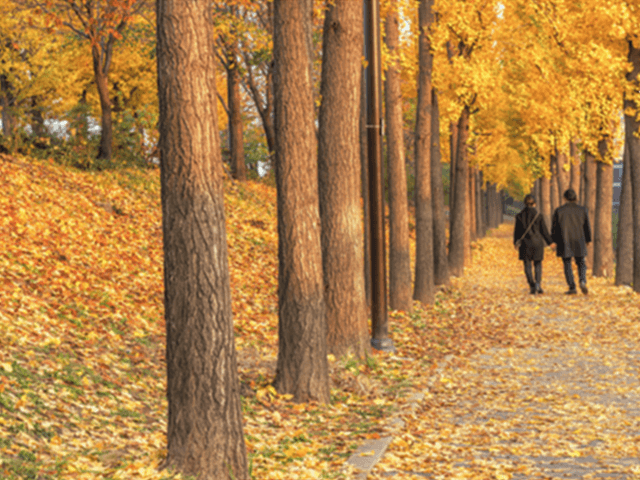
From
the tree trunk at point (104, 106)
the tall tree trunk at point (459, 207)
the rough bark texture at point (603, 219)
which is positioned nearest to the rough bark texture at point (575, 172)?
the tall tree trunk at point (459, 207)

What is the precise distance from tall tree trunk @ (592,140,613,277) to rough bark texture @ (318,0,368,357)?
1214 centimetres

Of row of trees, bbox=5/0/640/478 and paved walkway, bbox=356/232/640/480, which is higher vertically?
row of trees, bbox=5/0/640/478

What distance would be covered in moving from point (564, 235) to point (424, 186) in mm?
3311

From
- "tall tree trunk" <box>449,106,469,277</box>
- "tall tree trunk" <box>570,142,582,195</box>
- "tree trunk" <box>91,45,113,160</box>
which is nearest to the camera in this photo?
"tree trunk" <box>91,45,113,160</box>

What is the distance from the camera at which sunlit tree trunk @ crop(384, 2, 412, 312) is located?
13.5 metres

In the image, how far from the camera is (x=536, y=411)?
24.1 ft

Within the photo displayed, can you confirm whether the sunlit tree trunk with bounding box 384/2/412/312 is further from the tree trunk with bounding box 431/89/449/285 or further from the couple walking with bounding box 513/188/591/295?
the tree trunk with bounding box 431/89/449/285

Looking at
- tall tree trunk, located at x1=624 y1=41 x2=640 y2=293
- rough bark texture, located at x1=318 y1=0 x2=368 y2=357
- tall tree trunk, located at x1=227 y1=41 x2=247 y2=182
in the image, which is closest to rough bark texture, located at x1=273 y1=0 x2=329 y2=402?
rough bark texture, located at x1=318 y1=0 x2=368 y2=357

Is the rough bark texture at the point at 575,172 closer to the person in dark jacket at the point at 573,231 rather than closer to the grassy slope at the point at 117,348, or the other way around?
the person in dark jacket at the point at 573,231

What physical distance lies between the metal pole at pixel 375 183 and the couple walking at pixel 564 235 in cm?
678

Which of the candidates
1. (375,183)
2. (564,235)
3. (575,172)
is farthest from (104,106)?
(575,172)

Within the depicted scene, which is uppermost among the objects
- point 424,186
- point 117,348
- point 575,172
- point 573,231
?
point 575,172

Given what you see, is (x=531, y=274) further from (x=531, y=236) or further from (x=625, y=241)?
(x=625, y=241)

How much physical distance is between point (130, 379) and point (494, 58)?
18.2m
